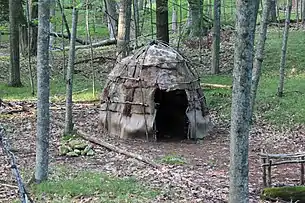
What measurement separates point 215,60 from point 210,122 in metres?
7.28

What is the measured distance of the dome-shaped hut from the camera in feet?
44.1

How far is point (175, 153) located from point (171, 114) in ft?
11.9

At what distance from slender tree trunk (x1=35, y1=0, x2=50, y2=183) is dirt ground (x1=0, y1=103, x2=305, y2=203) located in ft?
2.20

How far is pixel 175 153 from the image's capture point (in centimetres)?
1200

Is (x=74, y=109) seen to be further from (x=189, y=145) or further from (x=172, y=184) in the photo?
(x=172, y=184)

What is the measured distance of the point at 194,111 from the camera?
13.9 metres

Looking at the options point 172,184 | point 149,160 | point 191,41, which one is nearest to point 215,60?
point 191,41

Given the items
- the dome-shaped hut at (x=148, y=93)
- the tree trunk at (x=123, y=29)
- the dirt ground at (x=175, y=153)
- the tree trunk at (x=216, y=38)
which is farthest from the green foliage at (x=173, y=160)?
the tree trunk at (x=216, y=38)

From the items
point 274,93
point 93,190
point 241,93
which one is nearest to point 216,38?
point 274,93

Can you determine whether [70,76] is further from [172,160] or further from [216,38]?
[216,38]

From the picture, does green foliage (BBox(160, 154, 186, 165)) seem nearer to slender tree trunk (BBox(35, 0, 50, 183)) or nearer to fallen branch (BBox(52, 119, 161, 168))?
fallen branch (BBox(52, 119, 161, 168))

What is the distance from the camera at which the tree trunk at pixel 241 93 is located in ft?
19.0

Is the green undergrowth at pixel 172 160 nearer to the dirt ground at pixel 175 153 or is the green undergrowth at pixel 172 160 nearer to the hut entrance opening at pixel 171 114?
the dirt ground at pixel 175 153

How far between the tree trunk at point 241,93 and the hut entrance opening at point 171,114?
8441mm
